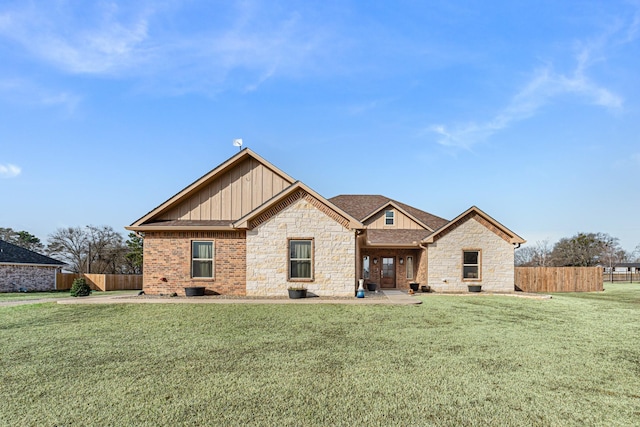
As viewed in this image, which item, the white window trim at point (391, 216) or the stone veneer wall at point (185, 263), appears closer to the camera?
the stone veneer wall at point (185, 263)

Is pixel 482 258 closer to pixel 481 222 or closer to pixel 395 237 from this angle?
pixel 481 222

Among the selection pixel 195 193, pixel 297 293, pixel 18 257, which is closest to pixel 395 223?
pixel 297 293

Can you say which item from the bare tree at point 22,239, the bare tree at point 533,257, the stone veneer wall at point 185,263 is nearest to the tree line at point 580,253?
the bare tree at point 533,257

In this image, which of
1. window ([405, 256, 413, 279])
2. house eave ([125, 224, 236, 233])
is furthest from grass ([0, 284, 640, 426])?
window ([405, 256, 413, 279])

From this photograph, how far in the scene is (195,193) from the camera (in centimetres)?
1856

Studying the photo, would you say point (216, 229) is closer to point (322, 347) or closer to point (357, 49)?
point (357, 49)

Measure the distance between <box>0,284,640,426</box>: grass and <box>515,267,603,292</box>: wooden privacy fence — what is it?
1513cm

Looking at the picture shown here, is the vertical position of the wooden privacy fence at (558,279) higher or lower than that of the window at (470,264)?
lower

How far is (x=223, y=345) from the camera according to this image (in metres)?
8.36

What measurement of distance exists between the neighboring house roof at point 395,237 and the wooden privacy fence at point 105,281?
21223 millimetres

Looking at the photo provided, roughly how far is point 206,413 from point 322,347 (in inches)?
144

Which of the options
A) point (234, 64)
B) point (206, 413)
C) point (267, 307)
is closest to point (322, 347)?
point (206, 413)

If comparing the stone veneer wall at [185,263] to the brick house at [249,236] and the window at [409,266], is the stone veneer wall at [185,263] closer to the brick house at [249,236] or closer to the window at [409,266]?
the brick house at [249,236]

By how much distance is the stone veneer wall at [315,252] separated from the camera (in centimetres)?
1666
